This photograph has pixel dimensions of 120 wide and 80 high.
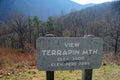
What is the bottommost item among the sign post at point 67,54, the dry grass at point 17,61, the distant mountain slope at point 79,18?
the dry grass at point 17,61

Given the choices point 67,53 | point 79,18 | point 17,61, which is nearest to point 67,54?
point 67,53

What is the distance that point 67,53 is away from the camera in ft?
10.7

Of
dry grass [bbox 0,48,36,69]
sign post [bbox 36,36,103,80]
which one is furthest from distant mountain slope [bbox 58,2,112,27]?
sign post [bbox 36,36,103,80]

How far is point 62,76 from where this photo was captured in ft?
20.5

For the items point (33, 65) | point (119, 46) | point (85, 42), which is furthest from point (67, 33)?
point (85, 42)

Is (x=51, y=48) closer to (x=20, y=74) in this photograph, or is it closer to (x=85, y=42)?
(x=85, y=42)

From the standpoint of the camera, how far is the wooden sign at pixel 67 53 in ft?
10.4

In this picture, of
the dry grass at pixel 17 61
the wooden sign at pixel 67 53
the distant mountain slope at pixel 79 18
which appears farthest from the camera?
the distant mountain slope at pixel 79 18

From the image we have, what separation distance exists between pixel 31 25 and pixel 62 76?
4698 centimetres

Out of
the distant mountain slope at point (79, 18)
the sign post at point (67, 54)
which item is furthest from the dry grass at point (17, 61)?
the distant mountain slope at point (79, 18)

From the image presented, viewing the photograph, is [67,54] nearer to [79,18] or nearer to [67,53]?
[67,53]

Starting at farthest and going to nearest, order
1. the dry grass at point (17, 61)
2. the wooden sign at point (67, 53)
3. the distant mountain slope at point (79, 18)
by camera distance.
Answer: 1. the distant mountain slope at point (79, 18)
2. the dry grass at point (17, 61)
3. the wooden sign at point (67, 53)

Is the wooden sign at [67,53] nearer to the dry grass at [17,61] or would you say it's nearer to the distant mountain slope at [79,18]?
the dry grass at [17,61]

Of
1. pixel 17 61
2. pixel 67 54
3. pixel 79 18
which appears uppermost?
pixel 79 18
